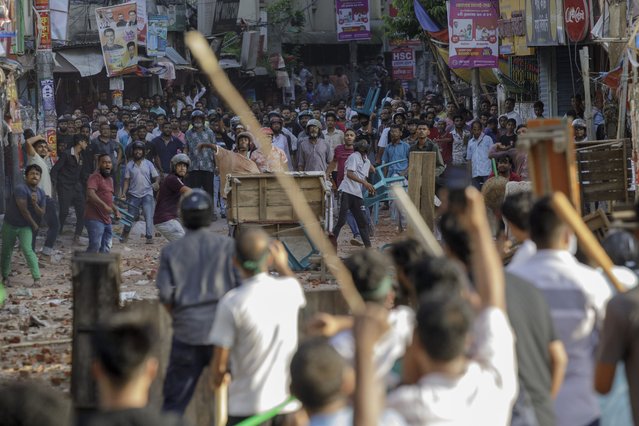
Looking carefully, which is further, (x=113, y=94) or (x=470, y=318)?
(x=113, y=94)

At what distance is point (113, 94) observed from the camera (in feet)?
126

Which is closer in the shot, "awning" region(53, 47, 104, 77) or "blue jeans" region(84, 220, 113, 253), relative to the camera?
"blue jeans" region(84, 220, 113, 253)

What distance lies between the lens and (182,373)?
6.52 m

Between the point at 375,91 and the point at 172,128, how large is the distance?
23.2 metres

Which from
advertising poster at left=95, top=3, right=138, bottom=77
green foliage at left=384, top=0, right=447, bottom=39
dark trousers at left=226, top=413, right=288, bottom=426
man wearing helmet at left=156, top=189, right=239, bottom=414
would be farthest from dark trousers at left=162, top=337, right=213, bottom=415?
advertising poster at left=95, top=3, right=138, bottom=77

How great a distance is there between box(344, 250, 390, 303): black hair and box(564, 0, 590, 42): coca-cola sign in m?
17.4

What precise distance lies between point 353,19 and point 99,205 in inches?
1232

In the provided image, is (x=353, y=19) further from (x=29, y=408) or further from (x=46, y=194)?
(x=29, y=408)

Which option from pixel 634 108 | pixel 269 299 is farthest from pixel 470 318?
pixel 634 108

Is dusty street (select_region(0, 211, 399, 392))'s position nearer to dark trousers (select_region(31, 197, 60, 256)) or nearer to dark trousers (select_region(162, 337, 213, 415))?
dark trousers (select_region(31, 197, 60, 256))

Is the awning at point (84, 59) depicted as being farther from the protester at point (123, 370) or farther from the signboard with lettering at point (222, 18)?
the protester at point (123, 370)

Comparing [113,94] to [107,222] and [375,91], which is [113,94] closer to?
[375,91]

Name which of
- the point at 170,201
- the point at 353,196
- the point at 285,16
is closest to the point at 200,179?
the point at 353,196

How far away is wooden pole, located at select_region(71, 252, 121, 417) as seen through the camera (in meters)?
7.17
